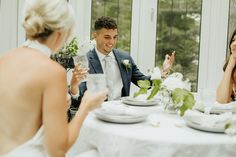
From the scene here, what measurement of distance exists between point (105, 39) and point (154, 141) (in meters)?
1.62

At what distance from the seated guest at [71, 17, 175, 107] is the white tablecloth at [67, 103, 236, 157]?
4.08 feet

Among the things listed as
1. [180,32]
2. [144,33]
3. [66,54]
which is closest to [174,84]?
[66,54]

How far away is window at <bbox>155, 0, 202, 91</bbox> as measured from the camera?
365cm

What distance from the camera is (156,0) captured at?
361cm

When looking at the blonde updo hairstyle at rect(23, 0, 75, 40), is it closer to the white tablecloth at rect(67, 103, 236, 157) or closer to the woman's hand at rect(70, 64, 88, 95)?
the white tablecloth at rect(67, 103, 236, 157)

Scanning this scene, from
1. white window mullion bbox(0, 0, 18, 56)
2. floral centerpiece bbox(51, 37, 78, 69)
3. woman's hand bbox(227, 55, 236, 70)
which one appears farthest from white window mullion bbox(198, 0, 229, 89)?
white window mullion bbox(0, 0, 18, 56)

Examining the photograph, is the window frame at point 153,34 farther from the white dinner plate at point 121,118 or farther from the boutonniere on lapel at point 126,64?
the white dinner plate at point 121,118

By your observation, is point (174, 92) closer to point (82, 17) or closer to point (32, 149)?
point (32, 149)

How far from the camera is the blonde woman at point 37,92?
1.33 meters

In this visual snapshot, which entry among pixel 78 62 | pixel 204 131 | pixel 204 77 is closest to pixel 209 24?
pixel 204 77

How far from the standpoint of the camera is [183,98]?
183 cm

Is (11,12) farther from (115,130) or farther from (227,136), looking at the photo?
(227,136)

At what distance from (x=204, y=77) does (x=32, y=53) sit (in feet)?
8.42

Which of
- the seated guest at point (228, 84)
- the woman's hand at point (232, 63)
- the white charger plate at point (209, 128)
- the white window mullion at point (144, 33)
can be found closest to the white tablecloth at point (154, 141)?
the white charger plate at point (209, 128)
